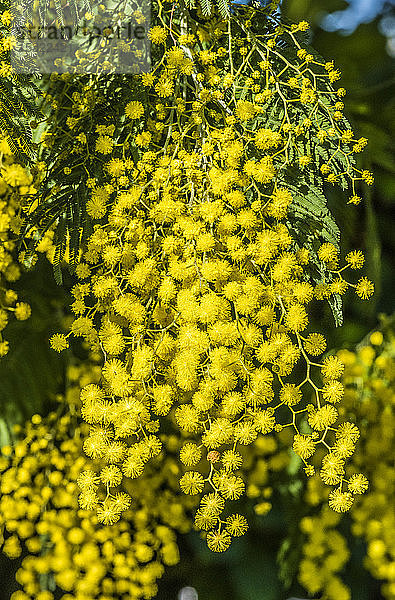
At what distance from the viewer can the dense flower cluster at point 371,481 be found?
750 mm

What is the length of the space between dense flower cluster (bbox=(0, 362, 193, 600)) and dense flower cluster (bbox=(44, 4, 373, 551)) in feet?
0.85

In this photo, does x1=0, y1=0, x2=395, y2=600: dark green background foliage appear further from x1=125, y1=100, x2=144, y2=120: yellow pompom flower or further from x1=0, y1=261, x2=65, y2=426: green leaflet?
x1=125, y1=100, x2=144, y2=120: yellow pompom flower

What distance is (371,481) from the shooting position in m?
0.77

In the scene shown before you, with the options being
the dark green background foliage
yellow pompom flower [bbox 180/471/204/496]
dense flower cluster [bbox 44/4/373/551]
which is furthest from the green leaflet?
yellow pompom flower [bbox 180/471/204/496]

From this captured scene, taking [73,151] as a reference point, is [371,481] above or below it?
below

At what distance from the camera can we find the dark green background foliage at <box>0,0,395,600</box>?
2.45ft

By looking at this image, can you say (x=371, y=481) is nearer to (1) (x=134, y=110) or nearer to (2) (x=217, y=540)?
(2) (x=217, y=540)

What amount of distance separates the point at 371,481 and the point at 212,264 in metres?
0.50

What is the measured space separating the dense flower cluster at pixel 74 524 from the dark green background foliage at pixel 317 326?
5cm

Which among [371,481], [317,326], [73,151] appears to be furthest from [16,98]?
[371,481]

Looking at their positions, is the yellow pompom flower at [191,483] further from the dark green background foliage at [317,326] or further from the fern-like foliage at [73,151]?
the dark green background foliage at [317,326]

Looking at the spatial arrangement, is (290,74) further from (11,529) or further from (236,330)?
(11,529)

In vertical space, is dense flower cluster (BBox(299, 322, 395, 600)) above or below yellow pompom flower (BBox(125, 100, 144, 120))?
below

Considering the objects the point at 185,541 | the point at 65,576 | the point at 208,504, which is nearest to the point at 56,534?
the point at 65,576
